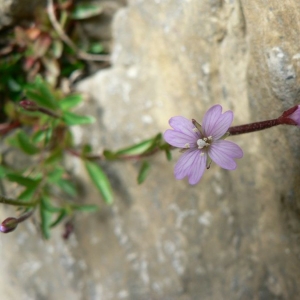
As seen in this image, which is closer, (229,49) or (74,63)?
(229,49)

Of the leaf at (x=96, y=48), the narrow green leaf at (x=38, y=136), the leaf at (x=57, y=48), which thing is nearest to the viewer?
the narrow green leaf at (x=38, y=136)

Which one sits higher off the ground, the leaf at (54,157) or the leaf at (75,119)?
the leaf at (75,119)

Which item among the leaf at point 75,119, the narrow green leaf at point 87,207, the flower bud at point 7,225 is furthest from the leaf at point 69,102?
the flower bud at point 7,225

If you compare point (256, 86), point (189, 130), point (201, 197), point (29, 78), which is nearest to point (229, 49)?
point (256, 86)

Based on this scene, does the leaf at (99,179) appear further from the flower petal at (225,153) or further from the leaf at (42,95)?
the flower petal at (225,153)

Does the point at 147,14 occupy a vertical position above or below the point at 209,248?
above

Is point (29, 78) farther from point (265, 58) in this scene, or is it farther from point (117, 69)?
point (265, 58)
